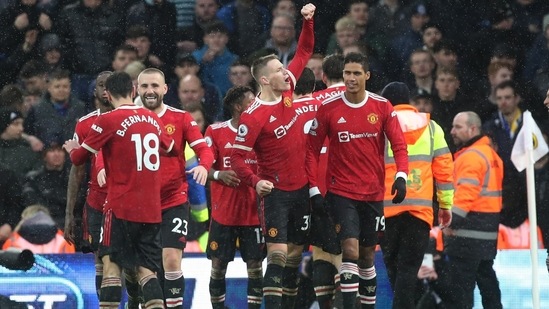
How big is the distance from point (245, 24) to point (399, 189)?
6.84m

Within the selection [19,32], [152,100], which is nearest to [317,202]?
[152,100]

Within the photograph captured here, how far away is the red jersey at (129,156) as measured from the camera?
1057 centimetres

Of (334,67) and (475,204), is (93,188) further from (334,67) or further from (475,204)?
(475,204)

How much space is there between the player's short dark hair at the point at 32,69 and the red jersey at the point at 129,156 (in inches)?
251

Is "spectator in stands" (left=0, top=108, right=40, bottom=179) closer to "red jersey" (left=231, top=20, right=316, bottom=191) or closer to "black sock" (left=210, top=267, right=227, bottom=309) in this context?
"black sock" (left=210, top=267, right=227, bottom=309)

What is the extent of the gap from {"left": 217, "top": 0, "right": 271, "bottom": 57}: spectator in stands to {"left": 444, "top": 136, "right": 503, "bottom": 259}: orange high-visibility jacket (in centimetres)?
447

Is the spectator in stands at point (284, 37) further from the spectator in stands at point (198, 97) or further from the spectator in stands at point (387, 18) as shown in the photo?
the spectator in stands at point (387, 18)

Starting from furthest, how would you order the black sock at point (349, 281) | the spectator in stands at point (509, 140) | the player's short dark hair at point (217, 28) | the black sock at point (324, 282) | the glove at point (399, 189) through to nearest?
the player's short dark hair at point (217, 28), the spectator in stands at point (509, 140), the black sock at point (324, 282), the black sock at point (349, 281), the glove at point (399, 189)

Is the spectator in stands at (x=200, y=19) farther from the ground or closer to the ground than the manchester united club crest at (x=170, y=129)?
farther from the ground

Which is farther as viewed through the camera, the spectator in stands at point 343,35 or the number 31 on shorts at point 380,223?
the spectator in stands at point 343,35

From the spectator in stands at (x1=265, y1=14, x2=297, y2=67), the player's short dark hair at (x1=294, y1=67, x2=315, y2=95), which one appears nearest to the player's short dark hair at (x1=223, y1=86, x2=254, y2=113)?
the player's short dark hair at (x1=294, y1=67, x2=315, y2=95)

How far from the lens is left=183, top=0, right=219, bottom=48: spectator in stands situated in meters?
17.5

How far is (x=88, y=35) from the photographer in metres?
17.2

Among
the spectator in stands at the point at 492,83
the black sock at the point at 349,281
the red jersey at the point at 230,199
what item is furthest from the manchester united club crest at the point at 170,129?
the spectator in stands at the point at 492,83
